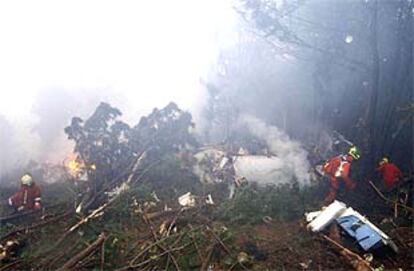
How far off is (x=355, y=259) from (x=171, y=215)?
13.5 ft

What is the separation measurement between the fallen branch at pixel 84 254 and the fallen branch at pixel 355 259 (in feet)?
13.4

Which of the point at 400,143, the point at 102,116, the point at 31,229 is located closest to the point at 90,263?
the point at 31,229

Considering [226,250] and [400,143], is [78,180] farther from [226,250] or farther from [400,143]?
[400,143]

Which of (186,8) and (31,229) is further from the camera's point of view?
(186,8)

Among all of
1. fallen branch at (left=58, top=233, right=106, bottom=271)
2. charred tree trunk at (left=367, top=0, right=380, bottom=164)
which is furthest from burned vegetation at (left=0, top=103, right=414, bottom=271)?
charred tree trunk at (left=367, top=0, right=380, bottom=164)

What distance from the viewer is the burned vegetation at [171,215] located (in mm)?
8141

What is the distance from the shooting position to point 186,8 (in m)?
22.2

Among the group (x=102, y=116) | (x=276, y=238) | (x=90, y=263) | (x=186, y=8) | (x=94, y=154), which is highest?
(x=186, y=8)

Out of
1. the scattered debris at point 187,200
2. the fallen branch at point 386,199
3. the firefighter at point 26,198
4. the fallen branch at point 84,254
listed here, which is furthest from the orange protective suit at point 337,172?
the firefighter at point 26,198

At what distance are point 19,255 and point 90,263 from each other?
1.52m

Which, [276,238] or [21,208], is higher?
[21,208]

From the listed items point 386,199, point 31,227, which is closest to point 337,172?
point 386,199

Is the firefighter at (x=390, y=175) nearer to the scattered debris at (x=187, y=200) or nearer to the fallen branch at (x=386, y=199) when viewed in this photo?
the fallen branch at (x=386, y=199)

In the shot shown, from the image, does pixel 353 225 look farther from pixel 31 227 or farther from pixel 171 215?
pixel 31 227
